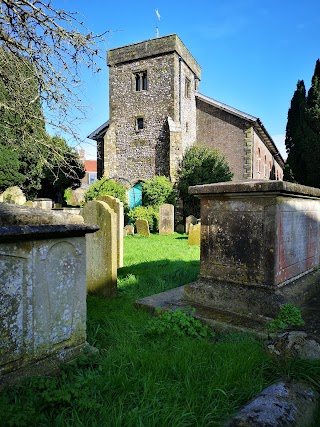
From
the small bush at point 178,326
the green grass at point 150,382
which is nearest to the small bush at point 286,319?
the green grass at point 150,382

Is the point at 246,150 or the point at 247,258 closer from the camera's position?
the point at 247,258

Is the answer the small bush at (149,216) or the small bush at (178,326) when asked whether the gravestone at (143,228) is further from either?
the small bush at (178,326)

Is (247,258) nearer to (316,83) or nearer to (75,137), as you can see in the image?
(75,137)

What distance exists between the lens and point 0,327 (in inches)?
84.3

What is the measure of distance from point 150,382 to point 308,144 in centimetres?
1768

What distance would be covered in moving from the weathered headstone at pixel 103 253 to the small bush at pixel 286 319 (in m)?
2.45

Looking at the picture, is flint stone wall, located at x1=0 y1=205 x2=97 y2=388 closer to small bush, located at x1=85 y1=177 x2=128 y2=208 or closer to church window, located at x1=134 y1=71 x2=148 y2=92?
small bush, located at x1=85 y1=177 x2=128 y2=208

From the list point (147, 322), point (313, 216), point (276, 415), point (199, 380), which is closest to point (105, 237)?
point (147, 322)

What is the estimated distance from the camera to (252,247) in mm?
3844

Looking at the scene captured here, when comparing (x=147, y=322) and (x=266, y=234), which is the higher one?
(x=266, y=234)

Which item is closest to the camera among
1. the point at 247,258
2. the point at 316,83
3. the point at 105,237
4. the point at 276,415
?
the point at 276,415

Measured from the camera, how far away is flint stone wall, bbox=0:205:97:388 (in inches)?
85.9

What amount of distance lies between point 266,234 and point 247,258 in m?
0.39

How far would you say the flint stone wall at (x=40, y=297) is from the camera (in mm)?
2182
